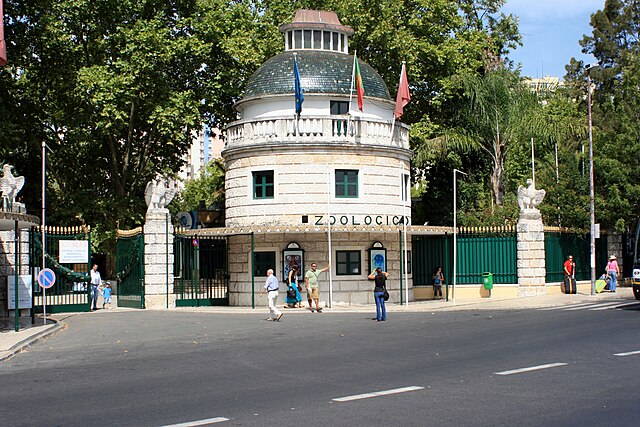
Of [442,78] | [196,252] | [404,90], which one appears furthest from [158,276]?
[442,78]

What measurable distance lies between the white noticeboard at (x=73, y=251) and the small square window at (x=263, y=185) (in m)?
7.29

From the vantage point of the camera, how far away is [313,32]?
39.0 meters

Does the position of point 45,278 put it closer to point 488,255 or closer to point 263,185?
point 263,185

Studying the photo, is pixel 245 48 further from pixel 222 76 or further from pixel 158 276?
pixel 158 276

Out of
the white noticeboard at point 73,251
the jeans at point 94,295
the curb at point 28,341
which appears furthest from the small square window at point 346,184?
the curb at point 28,341

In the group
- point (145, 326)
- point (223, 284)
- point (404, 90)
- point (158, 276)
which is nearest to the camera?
point (145, 326)

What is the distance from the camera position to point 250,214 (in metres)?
35.2

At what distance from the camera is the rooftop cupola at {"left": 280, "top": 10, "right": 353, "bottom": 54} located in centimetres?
3875

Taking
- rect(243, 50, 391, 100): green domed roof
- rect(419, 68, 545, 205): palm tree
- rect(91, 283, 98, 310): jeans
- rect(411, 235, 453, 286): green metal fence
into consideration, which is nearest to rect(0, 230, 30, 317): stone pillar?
rect(91, 283, 98, 310): jeans

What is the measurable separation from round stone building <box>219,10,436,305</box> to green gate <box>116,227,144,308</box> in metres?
3.53

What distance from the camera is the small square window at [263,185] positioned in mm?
35000

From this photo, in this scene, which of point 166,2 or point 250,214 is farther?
point 166,2

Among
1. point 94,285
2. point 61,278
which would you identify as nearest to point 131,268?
point 94,285

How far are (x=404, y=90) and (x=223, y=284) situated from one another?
38.2 ft
